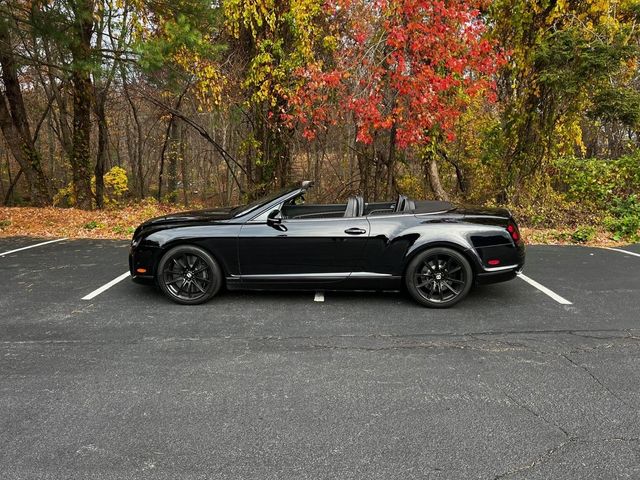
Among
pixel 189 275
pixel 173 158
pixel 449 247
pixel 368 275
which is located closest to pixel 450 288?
pixel 449 247

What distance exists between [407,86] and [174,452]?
7939 millimetres

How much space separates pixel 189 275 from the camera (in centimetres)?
500

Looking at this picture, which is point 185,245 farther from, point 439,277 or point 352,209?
point 439,277

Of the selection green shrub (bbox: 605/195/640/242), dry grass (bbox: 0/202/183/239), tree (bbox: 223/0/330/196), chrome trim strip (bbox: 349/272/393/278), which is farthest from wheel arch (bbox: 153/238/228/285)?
green shrub (bbox: 605/195/640/242)

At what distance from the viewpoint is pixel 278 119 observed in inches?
480

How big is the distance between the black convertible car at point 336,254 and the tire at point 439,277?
0.03 feet

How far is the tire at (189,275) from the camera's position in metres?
4.97

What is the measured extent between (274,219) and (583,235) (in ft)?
21.6

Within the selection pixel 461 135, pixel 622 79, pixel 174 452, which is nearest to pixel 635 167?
pixel 622 79

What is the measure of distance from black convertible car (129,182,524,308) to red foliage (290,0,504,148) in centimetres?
452

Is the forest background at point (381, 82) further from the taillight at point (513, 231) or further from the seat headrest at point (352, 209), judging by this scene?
the taillight at point (513, 231)

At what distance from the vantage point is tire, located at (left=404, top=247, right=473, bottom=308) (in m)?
4.88

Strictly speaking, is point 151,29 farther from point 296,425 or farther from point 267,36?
point 296,425

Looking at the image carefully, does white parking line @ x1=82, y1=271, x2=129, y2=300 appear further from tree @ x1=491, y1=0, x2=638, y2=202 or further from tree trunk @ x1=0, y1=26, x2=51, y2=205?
tree trunk @ x1=0, y1=26, x2=51, y2=205
